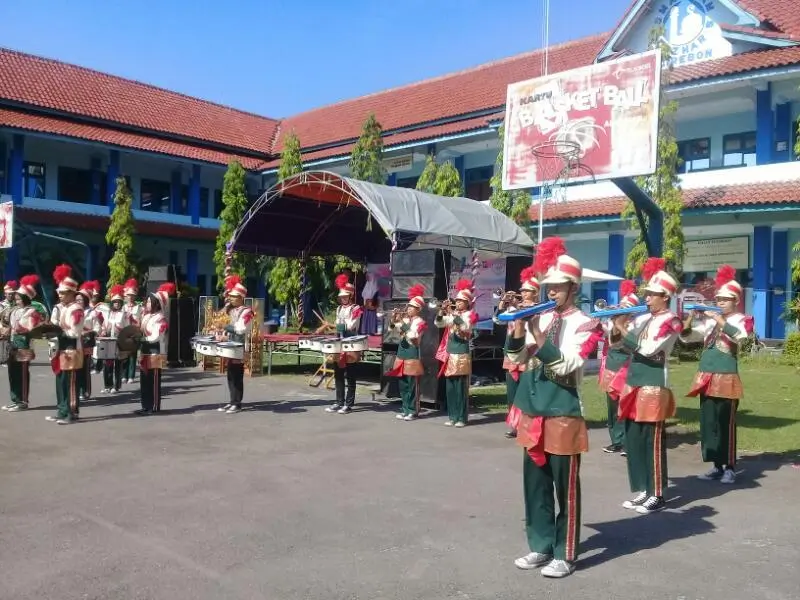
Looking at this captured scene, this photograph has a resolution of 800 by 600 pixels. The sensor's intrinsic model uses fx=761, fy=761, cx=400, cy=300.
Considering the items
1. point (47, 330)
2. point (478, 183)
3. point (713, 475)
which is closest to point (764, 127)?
point (478, 183)

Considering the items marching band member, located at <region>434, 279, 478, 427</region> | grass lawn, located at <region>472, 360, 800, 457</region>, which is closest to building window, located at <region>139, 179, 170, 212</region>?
grass lawn, located at <region>472, 360, 800, 457</region>

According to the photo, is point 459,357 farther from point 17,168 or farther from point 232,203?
point 17,168

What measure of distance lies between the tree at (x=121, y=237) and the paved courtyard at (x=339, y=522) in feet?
47.4

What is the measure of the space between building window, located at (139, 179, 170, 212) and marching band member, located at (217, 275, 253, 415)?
19.8 m

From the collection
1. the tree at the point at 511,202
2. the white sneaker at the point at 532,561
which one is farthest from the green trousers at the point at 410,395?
the tree at the point at 511,202

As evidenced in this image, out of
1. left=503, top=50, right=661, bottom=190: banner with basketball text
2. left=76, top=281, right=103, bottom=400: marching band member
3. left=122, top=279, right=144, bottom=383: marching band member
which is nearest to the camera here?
left=76, top=281, right=103, bottom=400: marching band member

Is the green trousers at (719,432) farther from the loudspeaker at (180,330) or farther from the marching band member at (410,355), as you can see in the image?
the loudspeaker at (180,330)

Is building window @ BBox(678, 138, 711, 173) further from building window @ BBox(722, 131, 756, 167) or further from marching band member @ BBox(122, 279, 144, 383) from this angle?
marching band member @ BBox(122, 279, 144, 383)

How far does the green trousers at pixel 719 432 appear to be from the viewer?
6949 mm

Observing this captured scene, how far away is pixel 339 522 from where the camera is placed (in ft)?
18.0

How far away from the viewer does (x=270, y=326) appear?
18141 mm

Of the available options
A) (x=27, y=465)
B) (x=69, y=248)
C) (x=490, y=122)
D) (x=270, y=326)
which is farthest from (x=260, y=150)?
(x=27, y=465)

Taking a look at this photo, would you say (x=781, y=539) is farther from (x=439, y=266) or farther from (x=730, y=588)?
(x=439, y=266)

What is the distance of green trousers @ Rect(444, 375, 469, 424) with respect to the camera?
995 cm
